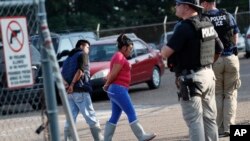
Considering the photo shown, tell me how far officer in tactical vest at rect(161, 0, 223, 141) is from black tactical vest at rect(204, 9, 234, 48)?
196 centimetres

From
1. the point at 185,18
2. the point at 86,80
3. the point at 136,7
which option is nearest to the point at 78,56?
the point at 86,80

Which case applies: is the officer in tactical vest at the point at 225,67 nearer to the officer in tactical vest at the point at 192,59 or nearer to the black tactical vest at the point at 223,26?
the black tactical vest at the point at 223,26

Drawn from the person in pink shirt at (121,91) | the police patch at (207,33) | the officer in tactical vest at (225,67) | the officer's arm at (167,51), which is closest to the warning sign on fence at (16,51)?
the officer's arm at (167,51)

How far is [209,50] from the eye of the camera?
7496mm

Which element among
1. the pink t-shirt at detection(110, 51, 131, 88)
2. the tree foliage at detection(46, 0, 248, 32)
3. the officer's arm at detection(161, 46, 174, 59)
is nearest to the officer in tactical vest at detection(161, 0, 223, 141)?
the officer's arm at detection(161, 46, 174, 59)

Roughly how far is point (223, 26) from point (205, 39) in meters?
2.17

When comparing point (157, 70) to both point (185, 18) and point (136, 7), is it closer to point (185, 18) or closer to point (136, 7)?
point (185, 18)

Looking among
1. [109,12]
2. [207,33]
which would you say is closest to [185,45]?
[207,33]

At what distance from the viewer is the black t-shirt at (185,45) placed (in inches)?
285

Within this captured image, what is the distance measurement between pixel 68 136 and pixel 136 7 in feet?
134

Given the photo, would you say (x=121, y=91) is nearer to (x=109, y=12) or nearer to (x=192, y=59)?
(x=192, y=59)

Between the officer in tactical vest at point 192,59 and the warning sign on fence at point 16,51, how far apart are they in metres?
2.15

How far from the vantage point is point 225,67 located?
31.9 ft

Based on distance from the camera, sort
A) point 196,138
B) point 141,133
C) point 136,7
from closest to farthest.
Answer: point 196,138 < point 141,133 < point 136,7
